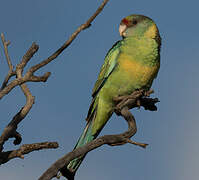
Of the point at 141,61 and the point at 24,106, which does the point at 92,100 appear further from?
the point at 24,106

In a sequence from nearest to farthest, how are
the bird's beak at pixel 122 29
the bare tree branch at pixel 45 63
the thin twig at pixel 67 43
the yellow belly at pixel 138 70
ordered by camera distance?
the bare tree branch at pixel 45 63, the thin twig at pixel 67 43, the yellow belly at pixel 138 70, the bird's beak at pixel 122 29

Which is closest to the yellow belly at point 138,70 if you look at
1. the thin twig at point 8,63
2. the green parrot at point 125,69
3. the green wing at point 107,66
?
the green parrot at point 125,69

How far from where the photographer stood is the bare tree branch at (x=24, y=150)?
3018 millimetres

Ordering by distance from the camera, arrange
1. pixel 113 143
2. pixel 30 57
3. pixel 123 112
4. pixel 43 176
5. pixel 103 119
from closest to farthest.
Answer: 1. pixel 43 176
2. pixel 113 143
3. pixel 30 57
4. pixel 123 112
5. pixel 103 119

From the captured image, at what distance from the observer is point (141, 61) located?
4469 mm

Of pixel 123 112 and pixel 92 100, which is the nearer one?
pixel 123 112

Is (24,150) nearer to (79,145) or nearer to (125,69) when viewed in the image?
(79,145)

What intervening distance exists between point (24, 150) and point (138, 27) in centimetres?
263

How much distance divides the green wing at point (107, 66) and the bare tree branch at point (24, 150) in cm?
191

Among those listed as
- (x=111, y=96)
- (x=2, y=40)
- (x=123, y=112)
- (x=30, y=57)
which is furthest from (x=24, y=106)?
(x=111, y=96)

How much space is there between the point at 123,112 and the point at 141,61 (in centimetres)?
107

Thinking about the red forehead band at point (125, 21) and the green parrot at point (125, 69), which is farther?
the red forehead band at point (125, 21)

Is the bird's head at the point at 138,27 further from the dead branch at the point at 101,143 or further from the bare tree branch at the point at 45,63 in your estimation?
the bare tree branch at the point at 45,63

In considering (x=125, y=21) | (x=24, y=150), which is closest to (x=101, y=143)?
(x=24, y=150)
